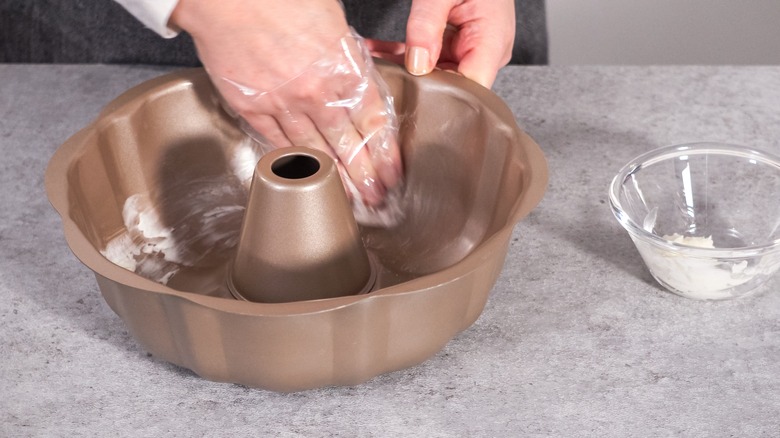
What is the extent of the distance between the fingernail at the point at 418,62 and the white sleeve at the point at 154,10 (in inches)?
9.1

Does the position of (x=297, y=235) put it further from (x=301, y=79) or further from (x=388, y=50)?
(x=388, y=50)

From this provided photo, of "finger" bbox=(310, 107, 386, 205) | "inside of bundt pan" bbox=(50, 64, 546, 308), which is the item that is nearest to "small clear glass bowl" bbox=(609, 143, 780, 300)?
"inside of bundt pan" bbox=(50, 64, 546, 308)

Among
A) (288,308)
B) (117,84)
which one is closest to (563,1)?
(117,84)

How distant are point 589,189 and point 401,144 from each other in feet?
0.71

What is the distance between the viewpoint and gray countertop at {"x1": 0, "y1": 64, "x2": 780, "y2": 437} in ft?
2.58

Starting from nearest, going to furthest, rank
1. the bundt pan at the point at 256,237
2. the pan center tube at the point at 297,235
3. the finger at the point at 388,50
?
1. the bundt pan at the point at 256,237
2. the pan center tube at the point at 297,235
3. the finger at the point at 388,50

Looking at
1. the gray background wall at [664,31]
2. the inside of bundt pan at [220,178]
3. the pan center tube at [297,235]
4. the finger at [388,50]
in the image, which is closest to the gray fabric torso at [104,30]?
the finger at [388,50]

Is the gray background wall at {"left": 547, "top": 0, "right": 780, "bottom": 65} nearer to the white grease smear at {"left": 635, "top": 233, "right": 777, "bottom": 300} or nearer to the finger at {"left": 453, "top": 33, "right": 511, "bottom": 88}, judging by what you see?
the finger at {"left": 453, "top": 33, "right": 511, "bottom": 88}

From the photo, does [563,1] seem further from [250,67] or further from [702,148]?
[250,67]

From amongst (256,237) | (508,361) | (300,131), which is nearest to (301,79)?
(300,131)

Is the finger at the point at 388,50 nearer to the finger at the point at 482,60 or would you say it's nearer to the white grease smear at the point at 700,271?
the finger at the point at 482,60

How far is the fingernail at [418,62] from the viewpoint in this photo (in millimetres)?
971

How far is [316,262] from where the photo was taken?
832 mm

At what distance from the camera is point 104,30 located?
4.17ft
